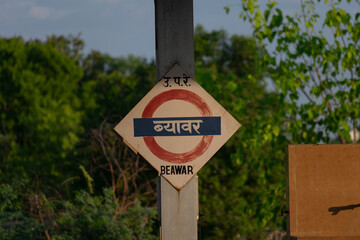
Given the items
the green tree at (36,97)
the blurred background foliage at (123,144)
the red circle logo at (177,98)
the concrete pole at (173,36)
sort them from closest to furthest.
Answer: the red circle logo at (177,98) < the concrete pole at (173,36) < the blurred background foliage at (123,144) < the green tree at (36,97)

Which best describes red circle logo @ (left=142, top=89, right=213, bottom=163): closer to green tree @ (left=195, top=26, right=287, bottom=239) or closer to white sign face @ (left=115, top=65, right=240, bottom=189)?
white sign face @ (left=115, top=65, right=240, bottom=189)

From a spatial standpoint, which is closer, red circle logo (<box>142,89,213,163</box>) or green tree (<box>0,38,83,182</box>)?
red circle logo (<box>142,89,213,163</box>)

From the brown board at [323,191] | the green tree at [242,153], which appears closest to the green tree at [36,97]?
the green tree at [242,153]

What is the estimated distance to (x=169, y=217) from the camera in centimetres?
385

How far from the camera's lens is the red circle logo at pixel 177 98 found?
12.5 ft

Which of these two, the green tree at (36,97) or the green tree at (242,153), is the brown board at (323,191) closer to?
the green tree at (242,153)

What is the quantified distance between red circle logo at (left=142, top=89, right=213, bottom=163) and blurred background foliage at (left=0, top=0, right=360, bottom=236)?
15cm

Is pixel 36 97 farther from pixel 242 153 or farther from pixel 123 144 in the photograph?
pixel 242 153

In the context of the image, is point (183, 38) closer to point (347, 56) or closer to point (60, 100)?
point (347, 56)

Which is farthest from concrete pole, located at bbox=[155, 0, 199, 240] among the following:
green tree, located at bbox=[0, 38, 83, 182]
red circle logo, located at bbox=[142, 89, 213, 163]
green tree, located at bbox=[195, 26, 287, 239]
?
green tree, located at bbox=[0, 38, 83, 182]

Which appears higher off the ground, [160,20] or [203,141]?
[160,20]

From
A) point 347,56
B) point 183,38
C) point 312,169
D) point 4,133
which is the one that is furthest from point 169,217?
point 4,133

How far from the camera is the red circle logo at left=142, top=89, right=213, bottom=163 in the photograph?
3822mm

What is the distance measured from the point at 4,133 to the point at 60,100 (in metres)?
5.00
